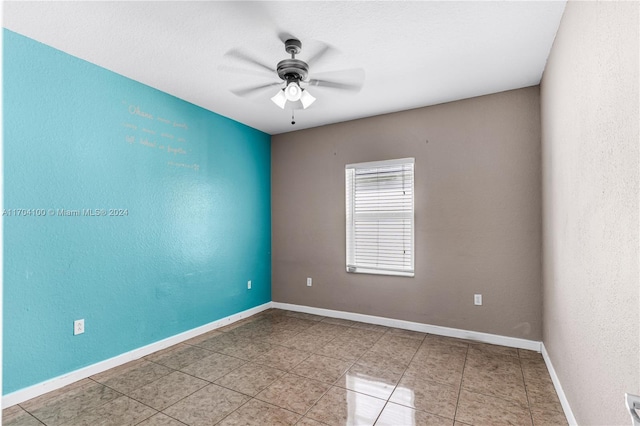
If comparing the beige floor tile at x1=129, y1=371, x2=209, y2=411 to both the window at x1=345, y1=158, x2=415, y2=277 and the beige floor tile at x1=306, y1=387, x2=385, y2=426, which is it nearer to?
the beige floor tile at x1=306, y1=387, x2=385, y2=426

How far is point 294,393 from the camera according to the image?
2.70 metres

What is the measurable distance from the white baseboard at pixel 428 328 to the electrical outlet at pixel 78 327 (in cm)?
251

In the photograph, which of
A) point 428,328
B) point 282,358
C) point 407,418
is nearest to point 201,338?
point 282,358

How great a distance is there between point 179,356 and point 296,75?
2.70 meters

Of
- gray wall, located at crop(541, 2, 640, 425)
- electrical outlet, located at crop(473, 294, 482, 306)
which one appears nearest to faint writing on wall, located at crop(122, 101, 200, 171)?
electrical outlet, located at crop(473, 294, 482, 306)

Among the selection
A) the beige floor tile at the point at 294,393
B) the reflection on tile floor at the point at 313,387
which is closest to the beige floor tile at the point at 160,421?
the reflection on tile floor at the point at 313,387

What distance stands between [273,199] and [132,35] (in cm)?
279

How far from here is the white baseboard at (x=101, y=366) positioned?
2551 mm

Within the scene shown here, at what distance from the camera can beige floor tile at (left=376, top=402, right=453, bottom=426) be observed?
236 cm

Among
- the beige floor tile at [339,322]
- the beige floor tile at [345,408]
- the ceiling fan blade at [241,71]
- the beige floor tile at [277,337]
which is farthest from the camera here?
the beige floor tile at [339,322]

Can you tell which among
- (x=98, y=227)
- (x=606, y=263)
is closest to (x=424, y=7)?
(x=606, y=263)

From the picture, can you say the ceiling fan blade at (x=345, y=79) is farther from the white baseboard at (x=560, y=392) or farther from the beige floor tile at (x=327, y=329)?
the white baseboard at (x=560, y=392)

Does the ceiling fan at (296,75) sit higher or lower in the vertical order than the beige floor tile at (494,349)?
higher

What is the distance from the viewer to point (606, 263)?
1717mm
